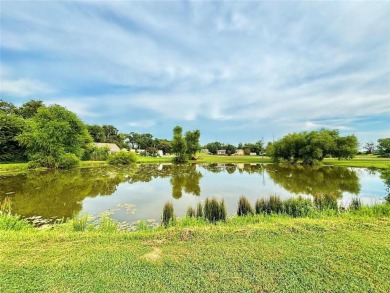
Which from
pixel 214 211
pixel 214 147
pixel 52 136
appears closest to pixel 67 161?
pixel 52 136

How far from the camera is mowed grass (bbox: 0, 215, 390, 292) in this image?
3.20 meters

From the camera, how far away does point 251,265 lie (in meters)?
3.68

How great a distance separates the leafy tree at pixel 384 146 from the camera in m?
55.3

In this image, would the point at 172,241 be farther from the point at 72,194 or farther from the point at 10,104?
the point at 10,104

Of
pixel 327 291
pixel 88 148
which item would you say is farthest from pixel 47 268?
pixel 88 148

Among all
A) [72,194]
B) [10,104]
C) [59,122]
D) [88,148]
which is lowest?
[72,194]

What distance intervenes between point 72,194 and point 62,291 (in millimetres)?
11580

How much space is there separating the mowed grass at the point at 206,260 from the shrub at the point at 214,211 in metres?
1.54

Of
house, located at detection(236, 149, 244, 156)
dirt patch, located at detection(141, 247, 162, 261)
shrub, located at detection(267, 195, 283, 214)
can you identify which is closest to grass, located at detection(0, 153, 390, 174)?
shrub, located at detection(267, 195, 283, 214)

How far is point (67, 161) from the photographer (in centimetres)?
2934

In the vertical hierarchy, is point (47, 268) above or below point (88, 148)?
below

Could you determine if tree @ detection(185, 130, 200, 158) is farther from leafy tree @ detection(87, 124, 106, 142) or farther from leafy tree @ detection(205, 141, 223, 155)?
leafy tree @ detection(205, 141, 223, 155)

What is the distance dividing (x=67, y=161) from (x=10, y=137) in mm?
13579

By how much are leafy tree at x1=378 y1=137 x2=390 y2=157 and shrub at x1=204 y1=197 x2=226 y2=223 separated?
66388 mm
